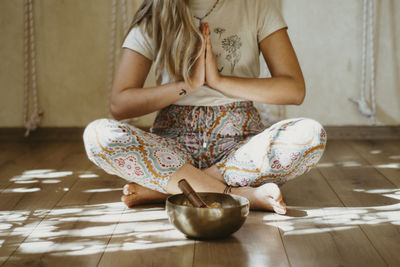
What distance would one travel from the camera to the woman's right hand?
77.1 inches

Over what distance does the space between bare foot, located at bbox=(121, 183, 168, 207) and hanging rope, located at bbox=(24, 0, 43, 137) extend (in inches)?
75.1

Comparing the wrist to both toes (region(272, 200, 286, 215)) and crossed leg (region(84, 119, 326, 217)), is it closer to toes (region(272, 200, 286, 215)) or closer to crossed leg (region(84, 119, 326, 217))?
crossed leg (region(84, 119, 326, 217))

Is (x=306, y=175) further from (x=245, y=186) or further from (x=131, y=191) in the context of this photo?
(x=131, y=191)

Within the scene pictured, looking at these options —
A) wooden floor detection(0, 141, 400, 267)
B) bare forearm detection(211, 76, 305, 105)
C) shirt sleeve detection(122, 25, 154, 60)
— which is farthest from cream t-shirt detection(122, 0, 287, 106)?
wooden floor detection(0, 141, 400, 267)

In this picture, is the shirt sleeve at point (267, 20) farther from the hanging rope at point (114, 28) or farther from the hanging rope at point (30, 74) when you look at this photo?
the hanging rope at point (30, 74)

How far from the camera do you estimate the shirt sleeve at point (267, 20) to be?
2100 mm

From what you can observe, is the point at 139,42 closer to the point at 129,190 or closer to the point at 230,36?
the point at 230,36

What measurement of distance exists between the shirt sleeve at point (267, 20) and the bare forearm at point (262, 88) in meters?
0.20

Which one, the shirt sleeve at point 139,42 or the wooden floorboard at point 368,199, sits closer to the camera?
the wooden floorboard at point 368,199

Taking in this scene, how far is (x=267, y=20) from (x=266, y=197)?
2.35ft

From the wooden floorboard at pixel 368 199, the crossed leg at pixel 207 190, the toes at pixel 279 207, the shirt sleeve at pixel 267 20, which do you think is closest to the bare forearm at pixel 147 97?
the crossed leg at pixel 207 190

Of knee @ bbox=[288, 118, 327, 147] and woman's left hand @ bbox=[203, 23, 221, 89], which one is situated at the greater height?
woman's left hand @ bbox=[203, 23, 221, 89]

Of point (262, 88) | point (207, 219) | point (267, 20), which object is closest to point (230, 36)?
point (267, 20)

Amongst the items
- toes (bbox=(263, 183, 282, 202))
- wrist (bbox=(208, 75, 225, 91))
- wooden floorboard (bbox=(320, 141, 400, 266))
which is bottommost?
wooden floorboard (bbox=(320, 141, 400, 266))
